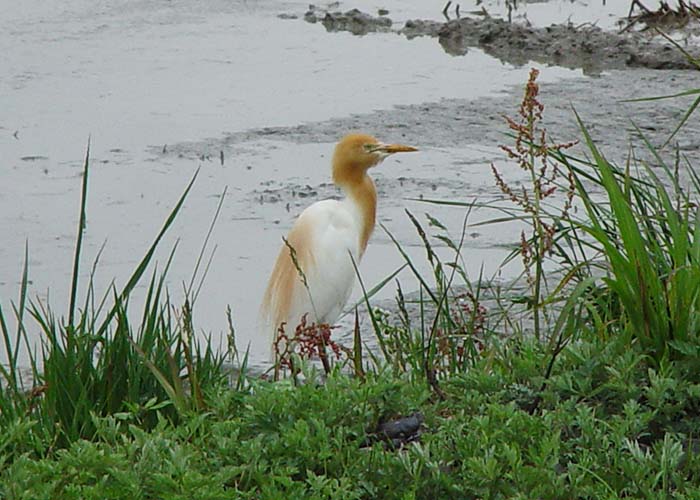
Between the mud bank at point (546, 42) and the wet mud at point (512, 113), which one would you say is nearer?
the wet mud at point (512, 113)

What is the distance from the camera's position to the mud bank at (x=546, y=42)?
9.30 meters

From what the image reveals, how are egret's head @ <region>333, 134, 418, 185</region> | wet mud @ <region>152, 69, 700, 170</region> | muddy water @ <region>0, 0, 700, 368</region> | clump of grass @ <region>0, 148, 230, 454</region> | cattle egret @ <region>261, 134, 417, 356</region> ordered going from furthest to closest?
wet mud @ <region>152, 69, 700, 170</region>
muddy water @ <region>0, 0, 700, 368</region>
egret's head @ <region>333, 134, 418, 185</region>
cattle egret @ <region>261, 134, 417, 356</region>
clump of grass @ <region>0, 148, 230, 454</region>

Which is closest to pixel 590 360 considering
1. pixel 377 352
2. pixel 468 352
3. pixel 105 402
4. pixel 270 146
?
pixel 468 352

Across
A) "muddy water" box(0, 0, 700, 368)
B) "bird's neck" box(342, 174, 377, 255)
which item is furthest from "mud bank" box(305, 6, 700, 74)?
"bird's neck" box(342, 174, 377, 255)

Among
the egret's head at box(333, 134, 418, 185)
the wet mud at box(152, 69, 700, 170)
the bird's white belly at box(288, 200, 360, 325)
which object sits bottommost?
the bird's white belly at box(288, 200, 360, 325)

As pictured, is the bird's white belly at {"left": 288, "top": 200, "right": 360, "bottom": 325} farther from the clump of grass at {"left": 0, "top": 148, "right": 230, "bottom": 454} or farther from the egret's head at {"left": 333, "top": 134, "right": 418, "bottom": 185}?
the clump of grass at {"left": 0, "top": 148, "right": 230, "bottom": 454}

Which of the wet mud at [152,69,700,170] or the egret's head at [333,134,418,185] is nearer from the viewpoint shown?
the egret's head at [333,134,418,185]

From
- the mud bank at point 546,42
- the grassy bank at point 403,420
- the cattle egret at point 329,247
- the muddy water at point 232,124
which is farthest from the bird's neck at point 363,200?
the mud bank at point 546,42

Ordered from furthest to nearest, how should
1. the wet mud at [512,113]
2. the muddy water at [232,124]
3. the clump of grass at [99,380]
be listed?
1. the wet mud at [512,113]
2. the muddy water at [232,124]
3. the clump of grass at [99,380]

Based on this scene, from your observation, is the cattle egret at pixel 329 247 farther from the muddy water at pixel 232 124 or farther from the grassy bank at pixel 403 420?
the grassy bank at pixel 403 420

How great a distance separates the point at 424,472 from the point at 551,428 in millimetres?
276

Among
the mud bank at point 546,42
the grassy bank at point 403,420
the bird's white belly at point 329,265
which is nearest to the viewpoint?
the grassy bank at point 403,420

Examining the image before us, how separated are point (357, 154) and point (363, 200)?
0.63ft

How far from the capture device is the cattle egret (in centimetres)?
528
